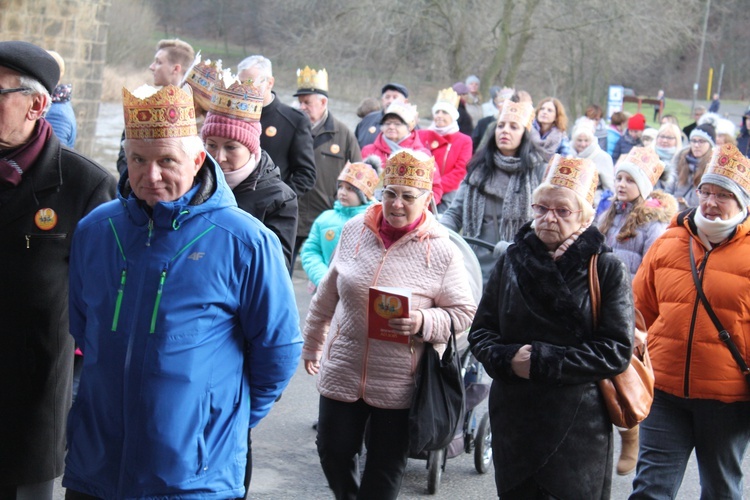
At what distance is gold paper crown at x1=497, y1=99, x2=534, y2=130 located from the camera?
719 centimetres

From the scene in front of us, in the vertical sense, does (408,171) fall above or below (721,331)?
above

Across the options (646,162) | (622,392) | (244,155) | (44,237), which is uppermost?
(646,162)

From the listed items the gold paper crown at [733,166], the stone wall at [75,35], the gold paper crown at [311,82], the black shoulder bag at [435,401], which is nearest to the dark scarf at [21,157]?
the black shoulder bag at [435,401]

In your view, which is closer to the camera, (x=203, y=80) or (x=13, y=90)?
(x=13, y=90)

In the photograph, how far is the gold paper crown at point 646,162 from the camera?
22.3ft

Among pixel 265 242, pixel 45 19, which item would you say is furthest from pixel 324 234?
pixel 45 19

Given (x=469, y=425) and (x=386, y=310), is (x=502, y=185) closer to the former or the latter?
(x=469, y=425)

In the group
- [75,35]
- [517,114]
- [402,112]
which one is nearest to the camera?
[517,114]

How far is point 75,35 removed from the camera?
1593 centimetres

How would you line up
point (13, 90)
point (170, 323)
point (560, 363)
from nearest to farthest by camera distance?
point (170, 323), point (13, 90), point (560, 363)

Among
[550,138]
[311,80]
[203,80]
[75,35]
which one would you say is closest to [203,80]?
[203,80]

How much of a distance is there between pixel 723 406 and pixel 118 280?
299cm

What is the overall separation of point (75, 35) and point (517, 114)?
426 inches

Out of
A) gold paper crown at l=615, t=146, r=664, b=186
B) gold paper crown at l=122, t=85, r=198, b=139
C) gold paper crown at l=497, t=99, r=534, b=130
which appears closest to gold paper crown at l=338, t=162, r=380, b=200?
Result: gold paper crown at l=497, t=99, r=534, b=130
